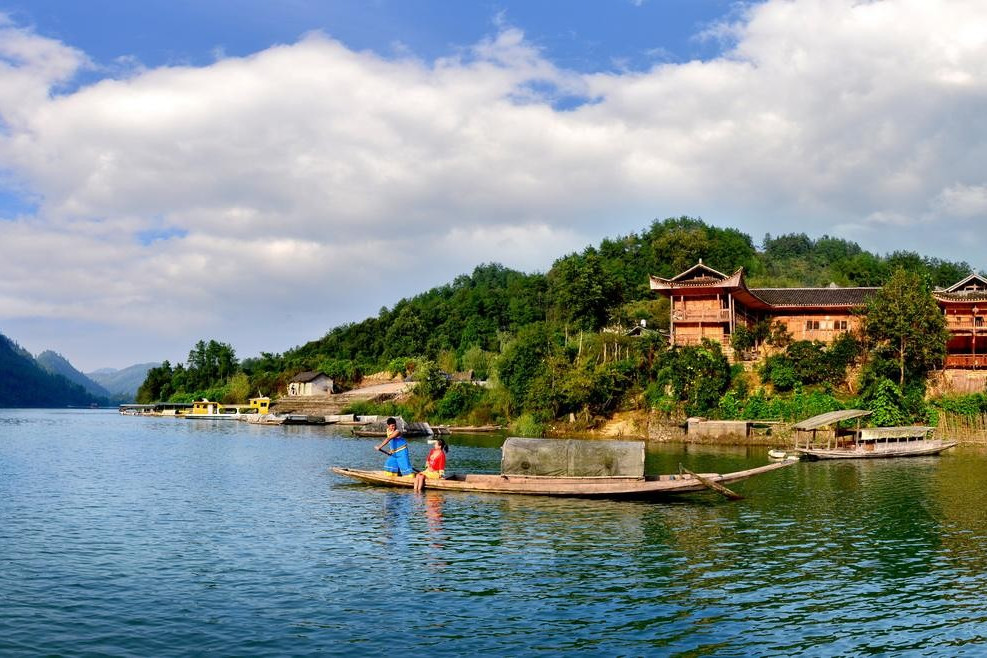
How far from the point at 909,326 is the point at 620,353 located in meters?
20.9

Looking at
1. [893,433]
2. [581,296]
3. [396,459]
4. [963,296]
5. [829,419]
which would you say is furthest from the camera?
[581,296]

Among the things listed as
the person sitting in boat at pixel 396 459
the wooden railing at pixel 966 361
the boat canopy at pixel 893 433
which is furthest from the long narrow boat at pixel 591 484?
the wooden railing at pixel 966 361

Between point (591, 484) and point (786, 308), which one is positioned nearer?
point (591, 484)

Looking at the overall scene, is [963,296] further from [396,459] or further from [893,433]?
[396,459]

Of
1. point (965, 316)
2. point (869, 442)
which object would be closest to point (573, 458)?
point (869, 442)

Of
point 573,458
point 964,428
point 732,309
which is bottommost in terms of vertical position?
point 573,458

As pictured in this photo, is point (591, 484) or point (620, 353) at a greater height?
point (620, 353)

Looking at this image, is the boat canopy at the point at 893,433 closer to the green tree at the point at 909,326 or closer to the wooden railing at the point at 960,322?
the green tree at the point at 909,326

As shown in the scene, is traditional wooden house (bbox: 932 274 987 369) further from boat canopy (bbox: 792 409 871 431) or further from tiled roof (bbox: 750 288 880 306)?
boat canopy (bbox: 792 409 871 431)

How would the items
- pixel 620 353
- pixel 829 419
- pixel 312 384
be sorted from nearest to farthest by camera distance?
1. pixel 829 419
2. pixel 620 353
3. pixel 312 384

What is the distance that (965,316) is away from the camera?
182 feet

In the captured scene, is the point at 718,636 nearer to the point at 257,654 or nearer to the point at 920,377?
the point at 257,654

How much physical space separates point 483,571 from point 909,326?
141 feet

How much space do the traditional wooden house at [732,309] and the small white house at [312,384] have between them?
53478 mm
